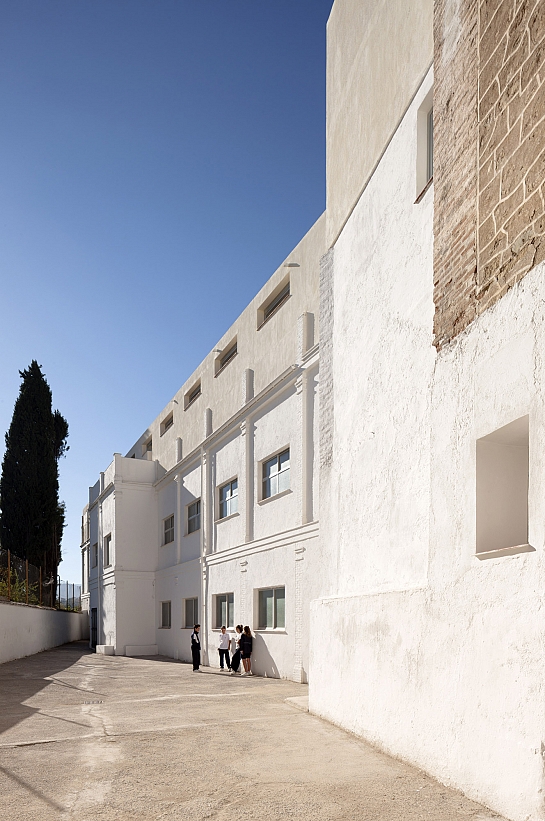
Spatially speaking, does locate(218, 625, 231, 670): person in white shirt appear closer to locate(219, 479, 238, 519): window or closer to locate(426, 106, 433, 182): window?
locate(219, 479, 238, 519): window

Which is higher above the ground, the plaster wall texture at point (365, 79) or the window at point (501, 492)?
the plaster wall texture at point (365, 79)

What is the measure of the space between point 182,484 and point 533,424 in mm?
24898

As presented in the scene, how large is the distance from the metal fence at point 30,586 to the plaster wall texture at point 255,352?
7.41 metres

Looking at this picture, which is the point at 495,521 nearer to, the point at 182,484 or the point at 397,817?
the point at 397,817

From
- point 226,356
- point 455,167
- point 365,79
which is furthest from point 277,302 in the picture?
point 455,167

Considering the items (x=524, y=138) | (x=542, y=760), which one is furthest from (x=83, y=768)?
(x=524, y=138)

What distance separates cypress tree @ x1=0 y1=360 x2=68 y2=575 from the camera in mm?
38562

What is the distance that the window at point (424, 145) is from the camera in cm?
1044

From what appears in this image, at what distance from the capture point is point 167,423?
34.6 metres

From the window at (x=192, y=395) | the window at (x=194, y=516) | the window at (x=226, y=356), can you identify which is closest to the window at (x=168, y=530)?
the window at (x=194, y=516)

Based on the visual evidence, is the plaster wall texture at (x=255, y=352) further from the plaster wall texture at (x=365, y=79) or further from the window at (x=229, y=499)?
the plaster wall texture at (x=365, y=79)

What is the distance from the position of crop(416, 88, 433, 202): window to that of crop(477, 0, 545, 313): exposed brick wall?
96.2 inches

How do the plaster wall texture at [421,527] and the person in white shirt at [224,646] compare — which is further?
the person in white shirt at [224,646]

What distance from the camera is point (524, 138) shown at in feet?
22.7
